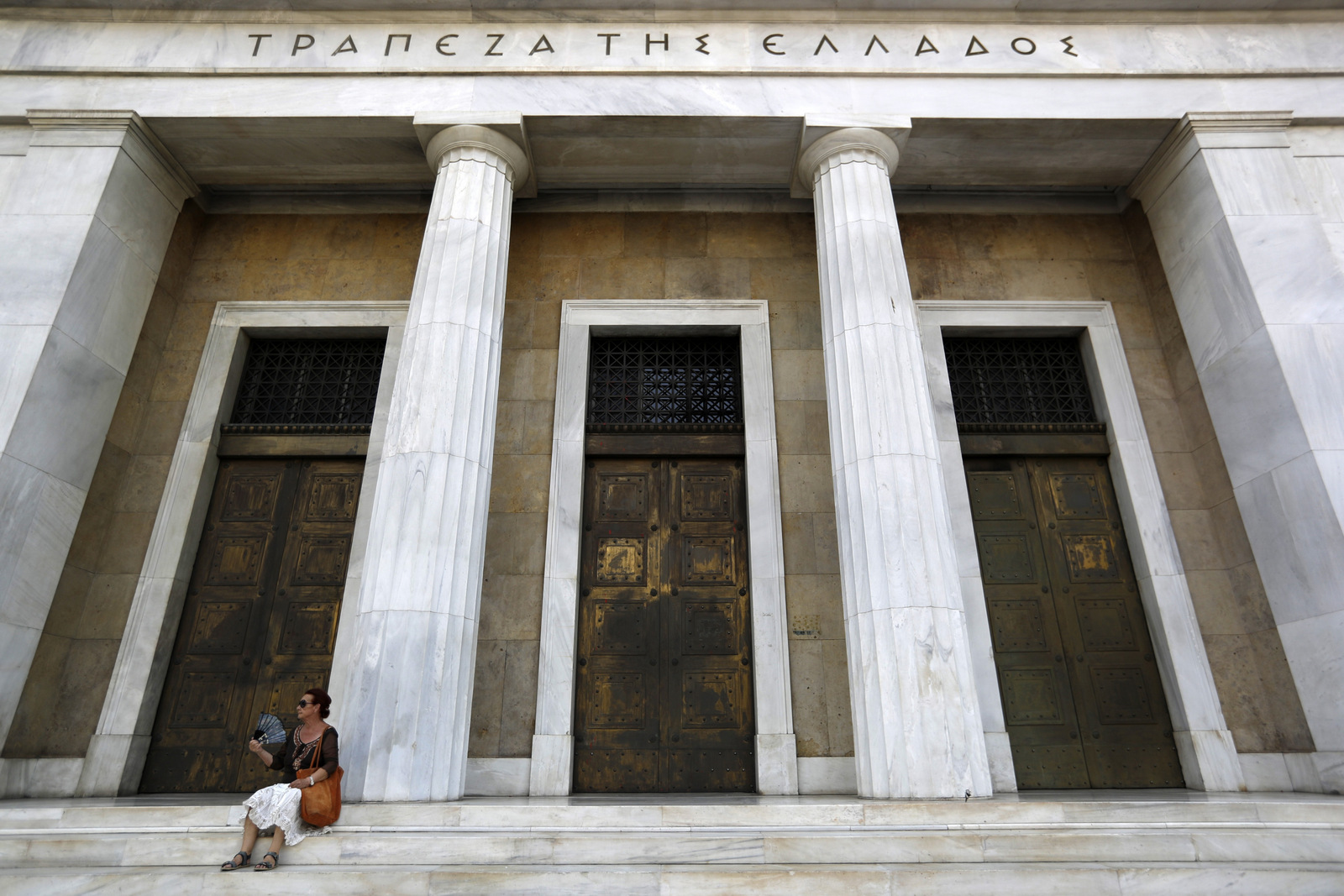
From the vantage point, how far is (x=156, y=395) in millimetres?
10695

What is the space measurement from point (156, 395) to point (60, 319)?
1.95 metres

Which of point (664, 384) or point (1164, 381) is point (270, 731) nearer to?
point (664, 384)

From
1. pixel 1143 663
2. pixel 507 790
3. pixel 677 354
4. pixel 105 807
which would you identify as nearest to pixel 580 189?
pixel 677 354

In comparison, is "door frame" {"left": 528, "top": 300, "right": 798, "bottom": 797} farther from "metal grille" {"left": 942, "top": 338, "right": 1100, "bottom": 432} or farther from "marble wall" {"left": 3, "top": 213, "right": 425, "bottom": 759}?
"marble wall" {"left": 3, "top": 213, "right": 425, "bottom": 759}

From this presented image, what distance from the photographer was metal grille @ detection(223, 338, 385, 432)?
1104 centimetres

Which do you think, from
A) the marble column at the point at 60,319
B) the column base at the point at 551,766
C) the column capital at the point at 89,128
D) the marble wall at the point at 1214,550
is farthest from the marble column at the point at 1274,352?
the marble column at the point at 60,319

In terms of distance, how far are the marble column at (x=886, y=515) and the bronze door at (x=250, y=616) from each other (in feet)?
21.0

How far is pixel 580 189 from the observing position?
A: 11539mm

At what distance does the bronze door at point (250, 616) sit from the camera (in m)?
9.29

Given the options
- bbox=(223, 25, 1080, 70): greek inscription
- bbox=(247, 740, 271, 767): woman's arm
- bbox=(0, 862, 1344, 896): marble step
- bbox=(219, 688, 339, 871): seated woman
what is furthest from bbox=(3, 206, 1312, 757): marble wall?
bbox=(0, 862, 1344, 896): marble step

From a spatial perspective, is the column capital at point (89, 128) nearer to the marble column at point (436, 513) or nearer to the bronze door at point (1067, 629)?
the marble column at point (436, 513)

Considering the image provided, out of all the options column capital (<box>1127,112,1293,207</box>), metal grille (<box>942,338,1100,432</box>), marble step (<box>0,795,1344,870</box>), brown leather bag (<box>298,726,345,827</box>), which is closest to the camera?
marble step (<box>0,795,1344,870</box>)

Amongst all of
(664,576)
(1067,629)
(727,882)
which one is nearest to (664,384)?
(664,576)

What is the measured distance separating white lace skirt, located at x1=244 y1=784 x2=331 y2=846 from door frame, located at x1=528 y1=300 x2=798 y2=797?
129 inches
